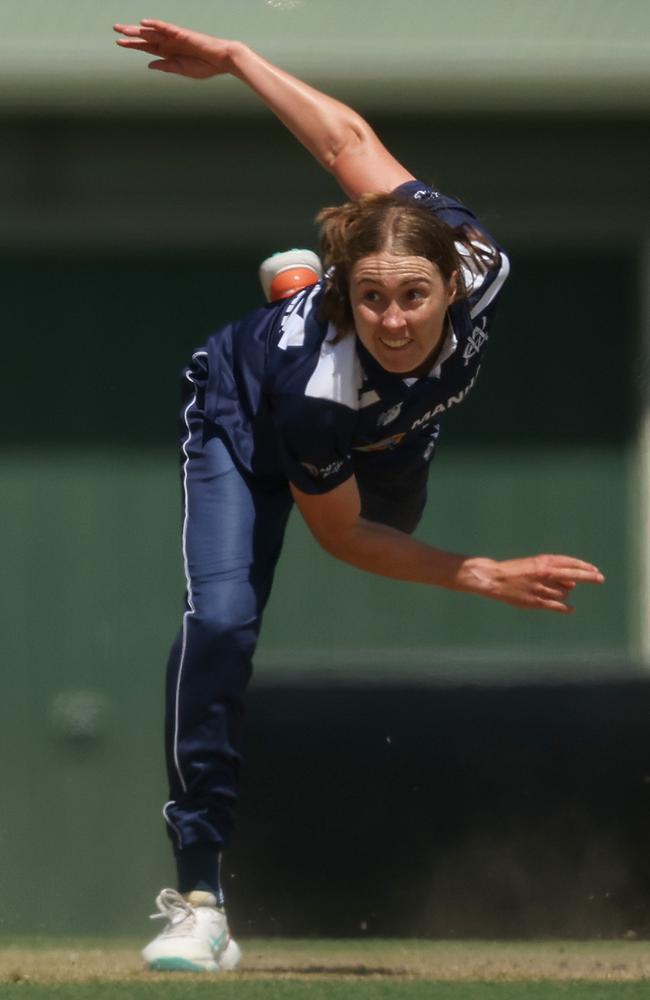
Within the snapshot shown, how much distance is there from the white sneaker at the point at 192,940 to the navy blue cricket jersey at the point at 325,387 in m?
0.95

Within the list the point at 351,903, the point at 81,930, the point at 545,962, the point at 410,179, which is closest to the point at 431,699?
the point at 351,903

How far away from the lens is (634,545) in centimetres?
779

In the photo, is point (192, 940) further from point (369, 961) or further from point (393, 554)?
point (369, 961)

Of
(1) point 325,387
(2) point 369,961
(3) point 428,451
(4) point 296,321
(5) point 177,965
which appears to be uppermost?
(4) point 296,321

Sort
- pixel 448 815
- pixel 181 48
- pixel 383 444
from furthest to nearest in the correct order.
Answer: pixel 448 815 < pixel 181 48 < pixel 383 444

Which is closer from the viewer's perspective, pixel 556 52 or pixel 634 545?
pixel 556 52

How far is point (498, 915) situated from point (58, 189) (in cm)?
344

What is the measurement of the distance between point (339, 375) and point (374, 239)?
0.94 feet

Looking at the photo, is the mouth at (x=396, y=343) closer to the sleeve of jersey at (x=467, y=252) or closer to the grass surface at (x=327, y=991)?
the sleeve of jersey at (x=467, y=252)

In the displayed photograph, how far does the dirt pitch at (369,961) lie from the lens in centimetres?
410

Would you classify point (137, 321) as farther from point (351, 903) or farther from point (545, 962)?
point (545, 962)

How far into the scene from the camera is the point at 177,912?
13.8 ft

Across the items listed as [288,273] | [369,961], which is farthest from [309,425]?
[369,961]

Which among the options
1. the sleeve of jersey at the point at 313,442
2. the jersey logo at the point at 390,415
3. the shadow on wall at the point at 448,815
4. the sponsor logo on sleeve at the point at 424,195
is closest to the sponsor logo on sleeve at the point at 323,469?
the sleeve of jersey at the point at 313,442
